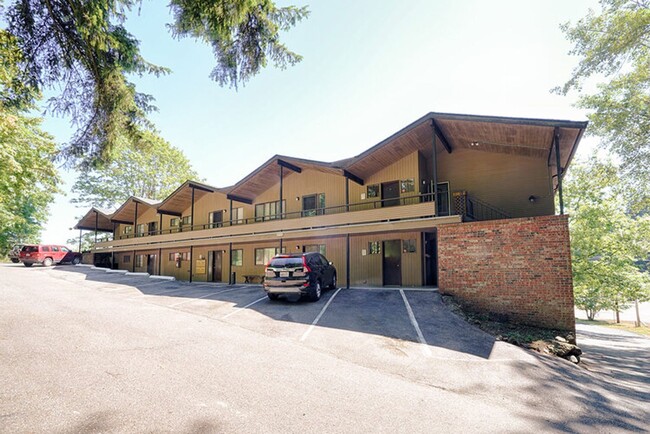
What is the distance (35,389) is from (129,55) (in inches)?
A: 229

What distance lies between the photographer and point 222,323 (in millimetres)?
8594

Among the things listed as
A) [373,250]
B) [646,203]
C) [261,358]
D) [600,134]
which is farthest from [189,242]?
[646,203]

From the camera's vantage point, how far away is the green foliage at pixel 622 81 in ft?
43.1

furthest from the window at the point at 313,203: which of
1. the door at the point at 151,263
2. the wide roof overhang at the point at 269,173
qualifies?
the door at the point at 151,263

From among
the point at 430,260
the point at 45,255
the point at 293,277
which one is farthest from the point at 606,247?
the point at 45,255

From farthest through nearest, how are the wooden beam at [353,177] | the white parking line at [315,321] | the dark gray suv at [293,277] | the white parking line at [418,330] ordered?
1. the wooden beam at [353,177]
2. the dark gray suv at [293,277]
3. the white parking line at [315,321]
4. the white parking line at [418,330]

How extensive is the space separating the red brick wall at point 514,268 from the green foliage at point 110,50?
338 inches

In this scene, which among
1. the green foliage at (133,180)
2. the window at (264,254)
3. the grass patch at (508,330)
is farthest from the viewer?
the green foliage at (133,180)

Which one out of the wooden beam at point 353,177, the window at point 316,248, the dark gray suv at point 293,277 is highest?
the wooden beam at point 353,177

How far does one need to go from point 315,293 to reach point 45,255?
27.9 m

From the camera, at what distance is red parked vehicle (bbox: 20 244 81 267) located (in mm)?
25234

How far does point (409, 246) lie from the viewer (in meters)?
15.0

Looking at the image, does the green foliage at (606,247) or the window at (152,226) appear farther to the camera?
the window at (152,226)

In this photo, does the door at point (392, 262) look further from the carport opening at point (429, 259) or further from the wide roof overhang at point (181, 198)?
the wide roof overhang at point (181, 198)
